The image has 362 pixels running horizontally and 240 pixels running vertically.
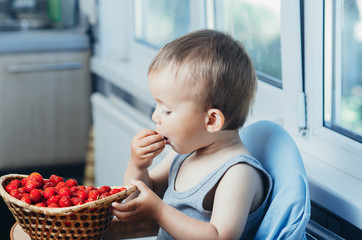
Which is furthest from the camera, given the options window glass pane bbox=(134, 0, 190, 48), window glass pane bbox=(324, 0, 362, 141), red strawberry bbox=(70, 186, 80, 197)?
window glass pane bbox=(134, 0, 190, 48)

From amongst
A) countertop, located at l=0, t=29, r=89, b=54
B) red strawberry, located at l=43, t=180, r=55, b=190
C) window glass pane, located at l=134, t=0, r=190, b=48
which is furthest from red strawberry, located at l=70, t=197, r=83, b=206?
countertop, located at l=0, t=29, r=89, b=54

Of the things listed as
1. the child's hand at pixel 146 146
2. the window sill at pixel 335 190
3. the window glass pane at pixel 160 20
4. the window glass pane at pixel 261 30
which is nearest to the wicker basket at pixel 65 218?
the child's hand at pixel 146 146

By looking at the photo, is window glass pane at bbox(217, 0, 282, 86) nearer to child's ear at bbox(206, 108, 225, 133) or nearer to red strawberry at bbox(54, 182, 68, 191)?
child's ear at bbox(206, 108, 225, 133)

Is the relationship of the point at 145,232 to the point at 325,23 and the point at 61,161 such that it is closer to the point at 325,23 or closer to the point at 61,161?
the point at 325,23

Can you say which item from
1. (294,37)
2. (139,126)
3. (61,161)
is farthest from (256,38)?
(61,161)

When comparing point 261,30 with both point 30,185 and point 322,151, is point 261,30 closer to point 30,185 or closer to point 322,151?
point 322,151

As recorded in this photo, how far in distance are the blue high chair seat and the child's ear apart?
0.16 meters

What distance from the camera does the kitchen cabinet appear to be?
329 centimetres

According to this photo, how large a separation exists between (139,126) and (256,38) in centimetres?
75

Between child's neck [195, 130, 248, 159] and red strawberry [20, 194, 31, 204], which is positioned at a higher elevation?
child's neck [195, 130, 248, 159]

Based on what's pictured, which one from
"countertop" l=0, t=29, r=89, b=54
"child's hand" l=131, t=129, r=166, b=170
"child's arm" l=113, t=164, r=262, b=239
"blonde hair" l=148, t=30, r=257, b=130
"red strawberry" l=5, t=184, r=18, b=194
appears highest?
"blonde hair" l=148, t=30, r=257, b=130

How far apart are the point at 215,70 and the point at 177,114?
5.1 inches

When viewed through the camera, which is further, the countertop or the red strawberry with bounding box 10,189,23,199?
the countertop

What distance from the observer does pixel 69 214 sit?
1.08 metres
